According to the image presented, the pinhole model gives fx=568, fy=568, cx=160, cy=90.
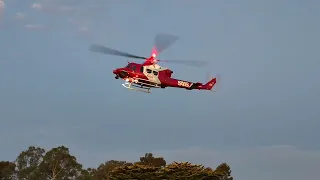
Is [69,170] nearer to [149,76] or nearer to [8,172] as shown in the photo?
[8,172]

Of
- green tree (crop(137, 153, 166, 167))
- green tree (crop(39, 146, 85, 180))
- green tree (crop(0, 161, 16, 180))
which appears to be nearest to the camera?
green tree (crop(39, 146, 85, 180))

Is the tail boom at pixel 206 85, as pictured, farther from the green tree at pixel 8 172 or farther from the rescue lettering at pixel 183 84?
the green tree at pixel 8 172

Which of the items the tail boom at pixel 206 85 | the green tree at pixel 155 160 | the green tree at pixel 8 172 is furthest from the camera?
the green tree at pixel 155 160

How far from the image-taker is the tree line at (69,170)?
2685 inches

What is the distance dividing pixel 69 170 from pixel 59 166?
178 centimetres

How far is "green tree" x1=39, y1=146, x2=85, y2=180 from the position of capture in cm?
9206

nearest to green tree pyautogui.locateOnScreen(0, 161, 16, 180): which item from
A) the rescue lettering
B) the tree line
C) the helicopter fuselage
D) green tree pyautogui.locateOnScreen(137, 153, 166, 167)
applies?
the tree line

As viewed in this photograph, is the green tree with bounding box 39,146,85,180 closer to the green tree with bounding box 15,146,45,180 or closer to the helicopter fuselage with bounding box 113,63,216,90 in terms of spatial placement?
the green tree with bounding box 15,146,45,180

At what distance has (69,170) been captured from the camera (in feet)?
303

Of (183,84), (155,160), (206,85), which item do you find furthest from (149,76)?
(155,160)

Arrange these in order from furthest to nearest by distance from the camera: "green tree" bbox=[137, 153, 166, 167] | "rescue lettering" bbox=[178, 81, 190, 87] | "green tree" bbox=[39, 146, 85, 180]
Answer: "green tree" bbox=[137, 153, 166, 167] → "green tree" bbox=[39, 146, 85, 180] → "rescue lettering" bbox=[178, 81, 190, 87]

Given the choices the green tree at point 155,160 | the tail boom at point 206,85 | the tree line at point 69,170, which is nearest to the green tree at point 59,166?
the tree line at point 69,170

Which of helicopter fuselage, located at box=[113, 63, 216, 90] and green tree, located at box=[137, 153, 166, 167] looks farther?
green tree, located at box=[137, 153, 166, 167]

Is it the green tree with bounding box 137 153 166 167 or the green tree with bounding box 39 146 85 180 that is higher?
the green tree with bounding box 137 153 166 167
